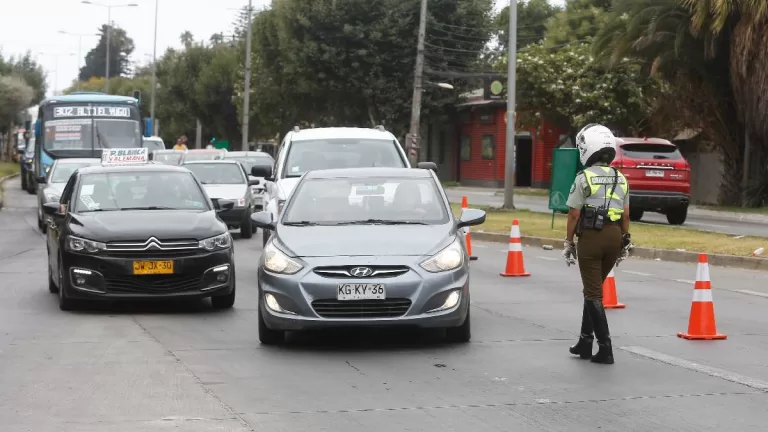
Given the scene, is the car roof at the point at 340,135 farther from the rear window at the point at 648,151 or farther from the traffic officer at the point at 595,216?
the rear window at the point at 648,151

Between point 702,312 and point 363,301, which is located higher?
point 363,301

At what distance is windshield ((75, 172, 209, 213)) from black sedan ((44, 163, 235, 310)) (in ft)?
0.07

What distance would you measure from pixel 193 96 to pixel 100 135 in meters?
52.5

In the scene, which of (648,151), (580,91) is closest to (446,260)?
(648,151)

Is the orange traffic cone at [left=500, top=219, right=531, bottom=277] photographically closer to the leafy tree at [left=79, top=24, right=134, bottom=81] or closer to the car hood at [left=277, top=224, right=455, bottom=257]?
the car hood at [left=277, top=224, right=455, bottom=257]

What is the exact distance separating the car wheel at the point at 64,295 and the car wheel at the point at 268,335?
2.96m

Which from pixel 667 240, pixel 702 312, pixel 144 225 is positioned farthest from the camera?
pixel 667 240

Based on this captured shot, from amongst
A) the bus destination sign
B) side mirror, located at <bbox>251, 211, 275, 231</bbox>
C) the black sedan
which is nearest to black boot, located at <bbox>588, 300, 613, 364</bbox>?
side mirror, located at <bbox>251, 211, 275, 231</bbox>

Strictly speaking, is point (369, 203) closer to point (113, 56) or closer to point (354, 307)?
point (354, 307)

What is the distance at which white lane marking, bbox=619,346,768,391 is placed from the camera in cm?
877

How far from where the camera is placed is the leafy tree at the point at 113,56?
193 meters

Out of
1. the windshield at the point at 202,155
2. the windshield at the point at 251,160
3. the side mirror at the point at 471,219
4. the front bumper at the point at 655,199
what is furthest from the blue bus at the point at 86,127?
the side mirror at the point at 471,219

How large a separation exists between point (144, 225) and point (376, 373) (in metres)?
4.43

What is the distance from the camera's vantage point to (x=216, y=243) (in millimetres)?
12961
